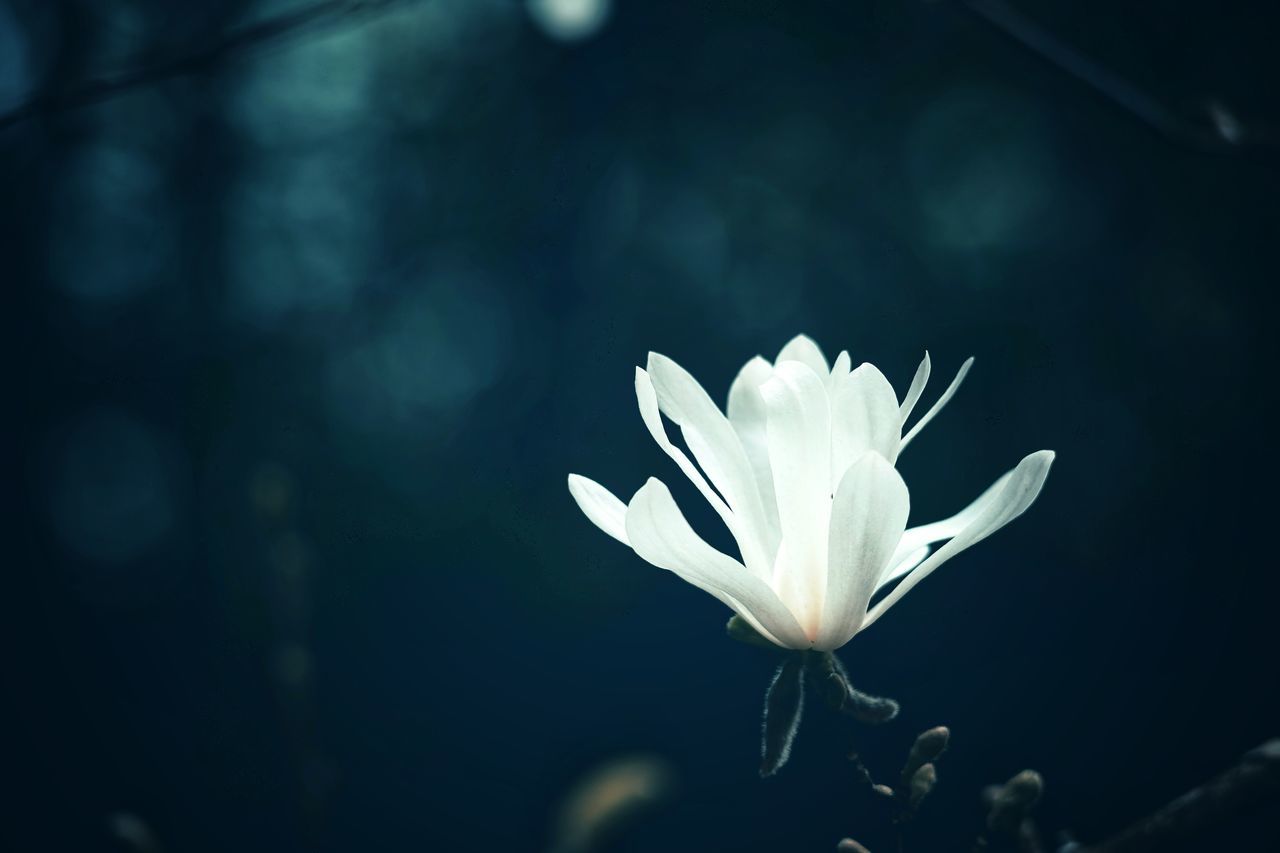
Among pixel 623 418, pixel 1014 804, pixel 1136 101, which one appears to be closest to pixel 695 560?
pixel 1014 804

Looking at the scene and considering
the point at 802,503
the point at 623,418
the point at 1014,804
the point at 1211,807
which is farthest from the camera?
the point at 623,418

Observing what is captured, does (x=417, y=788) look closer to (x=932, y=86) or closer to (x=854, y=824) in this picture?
(x=854, y=824)

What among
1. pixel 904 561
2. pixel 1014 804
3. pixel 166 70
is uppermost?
pixel 166 70

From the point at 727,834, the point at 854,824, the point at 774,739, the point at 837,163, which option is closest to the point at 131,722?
the point at 727,834

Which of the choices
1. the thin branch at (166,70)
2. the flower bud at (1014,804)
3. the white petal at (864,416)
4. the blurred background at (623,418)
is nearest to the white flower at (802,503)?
the white petal at (864,416)

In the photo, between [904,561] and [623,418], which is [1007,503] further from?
[623,418]

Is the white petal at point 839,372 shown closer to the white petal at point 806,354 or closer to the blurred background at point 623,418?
the white petal at point 806,354

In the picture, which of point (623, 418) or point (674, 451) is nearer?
point (674, 451)
